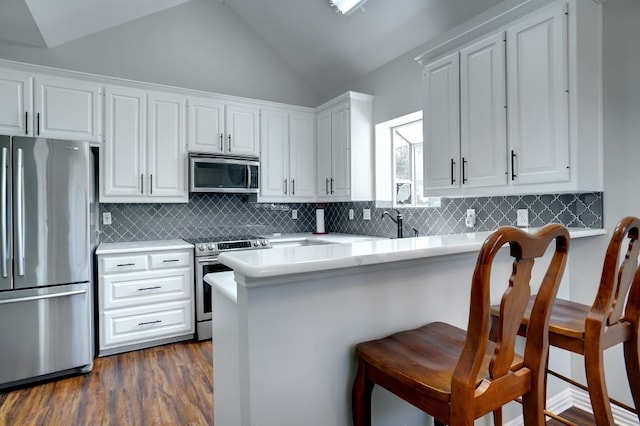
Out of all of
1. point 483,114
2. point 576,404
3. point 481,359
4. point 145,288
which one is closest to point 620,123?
point 483,114

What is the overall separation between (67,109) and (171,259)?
1.60 m

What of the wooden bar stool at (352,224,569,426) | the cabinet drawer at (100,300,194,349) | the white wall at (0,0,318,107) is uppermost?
the white wall at (0,0,318,107)

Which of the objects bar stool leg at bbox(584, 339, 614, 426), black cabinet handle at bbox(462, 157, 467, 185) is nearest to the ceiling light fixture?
black cabinet handle at bbox(462, 157, 467, 185)

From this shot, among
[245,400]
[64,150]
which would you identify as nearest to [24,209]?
[64,150]

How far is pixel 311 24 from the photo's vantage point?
3.67 meters

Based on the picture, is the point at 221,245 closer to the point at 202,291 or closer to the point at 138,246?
the point at 202,291

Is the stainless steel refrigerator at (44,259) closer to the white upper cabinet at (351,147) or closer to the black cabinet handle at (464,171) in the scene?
the white upper cabinet at (351,147)

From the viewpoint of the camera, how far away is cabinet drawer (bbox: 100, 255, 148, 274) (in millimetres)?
2967

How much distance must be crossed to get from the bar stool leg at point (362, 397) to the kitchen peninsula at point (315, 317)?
7 cm

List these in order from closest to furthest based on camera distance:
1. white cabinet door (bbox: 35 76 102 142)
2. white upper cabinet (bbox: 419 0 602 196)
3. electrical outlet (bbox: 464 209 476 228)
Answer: white upper cabinet (bbox: 419 0 602 196) < electrical outlet (bbox: 464 209 476 228) < white cabinet door (bbox: 35 76 102 142)

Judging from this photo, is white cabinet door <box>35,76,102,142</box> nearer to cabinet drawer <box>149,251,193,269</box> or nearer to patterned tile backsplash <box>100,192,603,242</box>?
patterned tile backsplash <box>100,192,603,242</box>

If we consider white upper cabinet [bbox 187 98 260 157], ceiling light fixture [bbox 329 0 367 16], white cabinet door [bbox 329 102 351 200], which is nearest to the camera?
ceiling light fixture [bbox 329 0 367 16]

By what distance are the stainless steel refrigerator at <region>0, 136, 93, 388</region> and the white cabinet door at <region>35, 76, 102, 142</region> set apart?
1.85 feet

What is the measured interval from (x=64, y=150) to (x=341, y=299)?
253cm
